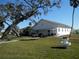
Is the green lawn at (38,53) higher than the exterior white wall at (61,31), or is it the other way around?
the green lawn at (38,53)

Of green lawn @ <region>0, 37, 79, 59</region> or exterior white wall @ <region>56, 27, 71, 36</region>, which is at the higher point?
green lawn @ <region>0, 37, 79, 59</region>

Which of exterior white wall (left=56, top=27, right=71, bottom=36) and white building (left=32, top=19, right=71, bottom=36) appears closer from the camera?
white building (left=32, top=19, right=71, bottom=36)

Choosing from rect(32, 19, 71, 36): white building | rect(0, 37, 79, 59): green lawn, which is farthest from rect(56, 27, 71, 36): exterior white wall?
rect(0, 37, 79, 59): green lawn

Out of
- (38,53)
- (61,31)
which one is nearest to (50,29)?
(61,31)

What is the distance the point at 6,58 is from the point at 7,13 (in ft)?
42.9

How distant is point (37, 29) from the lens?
83500 millimetres

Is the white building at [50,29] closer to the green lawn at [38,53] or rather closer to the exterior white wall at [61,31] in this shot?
the exterior white wall at [61,31]

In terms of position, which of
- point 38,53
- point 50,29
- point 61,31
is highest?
point 38,53

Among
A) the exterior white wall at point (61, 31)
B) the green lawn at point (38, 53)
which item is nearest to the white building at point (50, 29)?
the exterior white wall at point (61, 31)

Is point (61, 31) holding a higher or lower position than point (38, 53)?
lower

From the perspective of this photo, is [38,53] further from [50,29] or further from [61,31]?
[61,31]

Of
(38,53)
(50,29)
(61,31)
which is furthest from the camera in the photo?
(61,31)

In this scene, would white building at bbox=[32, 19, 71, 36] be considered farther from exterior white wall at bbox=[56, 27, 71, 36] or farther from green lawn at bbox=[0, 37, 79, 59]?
green lawn at bbox=[0, 37, 79, 59]

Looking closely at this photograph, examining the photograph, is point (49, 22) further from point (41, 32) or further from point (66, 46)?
point (66, 46)
